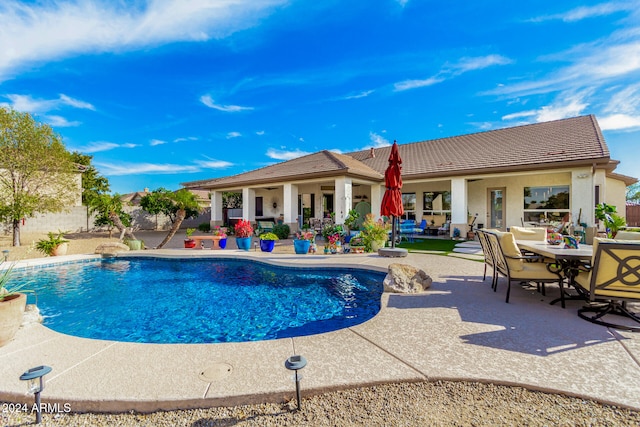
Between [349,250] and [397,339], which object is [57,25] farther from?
[397,339]

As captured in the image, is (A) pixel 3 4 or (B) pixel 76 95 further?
(B) pixel 76 95

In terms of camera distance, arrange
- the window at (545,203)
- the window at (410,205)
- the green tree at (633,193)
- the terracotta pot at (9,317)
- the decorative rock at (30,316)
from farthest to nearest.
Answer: the green tree at (633,193)
the window at (410,205)
the window at (545,203)
the decorative rock at (30,316)
the terracotta pot at (9,317)

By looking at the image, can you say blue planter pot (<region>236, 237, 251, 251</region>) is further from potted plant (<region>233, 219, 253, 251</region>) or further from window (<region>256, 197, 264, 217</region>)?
window (<region>256, 197, 264, 217</region>)

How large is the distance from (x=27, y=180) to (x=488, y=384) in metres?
18.6

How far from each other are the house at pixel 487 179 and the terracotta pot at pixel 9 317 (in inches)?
460

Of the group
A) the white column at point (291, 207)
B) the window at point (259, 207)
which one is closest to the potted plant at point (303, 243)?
the white column at point (291, 207)

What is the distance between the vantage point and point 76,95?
16.0 metres

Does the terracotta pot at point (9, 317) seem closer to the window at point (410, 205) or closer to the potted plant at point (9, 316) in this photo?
the potted plant at point (9, 316)

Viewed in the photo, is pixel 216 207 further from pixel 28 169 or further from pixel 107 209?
pixel 28 169

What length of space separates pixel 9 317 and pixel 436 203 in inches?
667

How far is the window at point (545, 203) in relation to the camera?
1317 centimetres

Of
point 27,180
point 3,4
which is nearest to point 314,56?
point 3,4

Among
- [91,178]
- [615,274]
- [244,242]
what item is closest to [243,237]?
[244,242]

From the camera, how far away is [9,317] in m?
3.26
